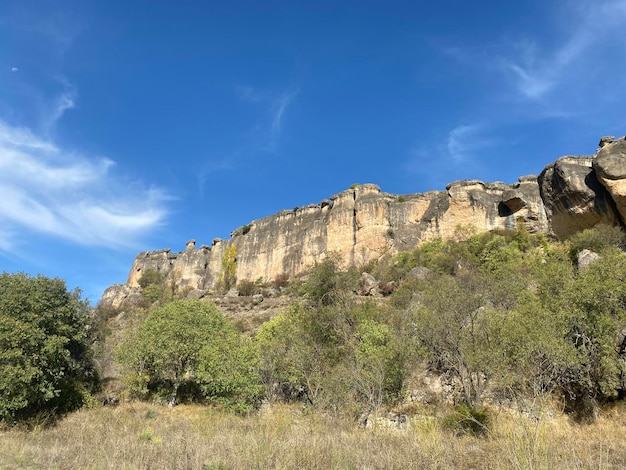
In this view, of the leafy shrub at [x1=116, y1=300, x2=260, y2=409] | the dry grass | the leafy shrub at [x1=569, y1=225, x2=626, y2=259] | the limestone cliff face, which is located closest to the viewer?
the dry grass

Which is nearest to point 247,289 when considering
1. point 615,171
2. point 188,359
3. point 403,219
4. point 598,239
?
point 403,219

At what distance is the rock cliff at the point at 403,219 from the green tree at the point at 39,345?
30.9m

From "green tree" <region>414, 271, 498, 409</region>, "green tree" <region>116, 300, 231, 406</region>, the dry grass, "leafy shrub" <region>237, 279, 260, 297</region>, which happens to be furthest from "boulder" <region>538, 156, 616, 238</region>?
"leafy shrub" <region>237, 279, 260, 297</region>

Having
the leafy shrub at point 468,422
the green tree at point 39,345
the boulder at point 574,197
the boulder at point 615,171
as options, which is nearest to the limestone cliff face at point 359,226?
the boulder at point 574,197

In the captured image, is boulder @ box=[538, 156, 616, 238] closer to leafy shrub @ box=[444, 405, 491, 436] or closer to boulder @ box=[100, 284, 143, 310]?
leafy shrub @ box=[444, 405, 491, 436]

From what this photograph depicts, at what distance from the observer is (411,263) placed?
130 feet

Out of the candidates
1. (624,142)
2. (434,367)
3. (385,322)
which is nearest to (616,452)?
(434,367)

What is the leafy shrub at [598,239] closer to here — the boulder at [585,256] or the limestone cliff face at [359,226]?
the boulder at [585,256]

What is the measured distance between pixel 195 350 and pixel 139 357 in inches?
111

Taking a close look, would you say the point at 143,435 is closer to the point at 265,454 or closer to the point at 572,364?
the point at 265,454

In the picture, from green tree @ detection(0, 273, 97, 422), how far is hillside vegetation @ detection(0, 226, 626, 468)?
164 millimetres

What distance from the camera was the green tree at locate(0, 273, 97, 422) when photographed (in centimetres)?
1279

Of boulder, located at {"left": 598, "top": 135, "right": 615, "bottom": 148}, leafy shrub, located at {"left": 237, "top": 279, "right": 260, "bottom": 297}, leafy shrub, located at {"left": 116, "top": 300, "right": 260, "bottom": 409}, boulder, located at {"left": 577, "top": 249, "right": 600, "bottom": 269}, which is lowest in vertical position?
leafy shrub, located at {"left": 116, "top": 300, "right": 260, "bottom": 409}

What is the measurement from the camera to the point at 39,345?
1370 centimetres
